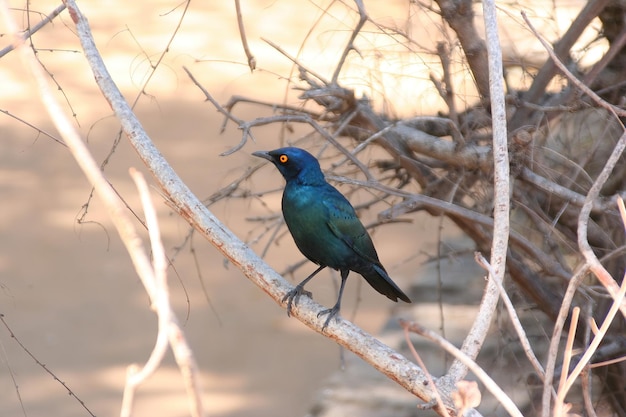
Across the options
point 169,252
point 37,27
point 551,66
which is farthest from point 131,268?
point 37,27

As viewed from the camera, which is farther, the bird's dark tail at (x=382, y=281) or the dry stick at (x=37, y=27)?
the bird's dark tail at (x=382, y=281)

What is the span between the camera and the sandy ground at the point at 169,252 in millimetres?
4605

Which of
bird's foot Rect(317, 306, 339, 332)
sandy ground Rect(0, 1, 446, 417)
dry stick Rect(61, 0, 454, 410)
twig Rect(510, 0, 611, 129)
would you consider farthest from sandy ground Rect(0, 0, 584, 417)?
dry stick Rect(61, 0, 454, 410)

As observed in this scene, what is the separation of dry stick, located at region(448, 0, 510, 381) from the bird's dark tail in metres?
1.12

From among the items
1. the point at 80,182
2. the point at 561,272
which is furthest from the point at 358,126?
the point at 80,182

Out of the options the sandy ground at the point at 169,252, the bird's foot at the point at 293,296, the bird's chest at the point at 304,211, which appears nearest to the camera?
the bird's foot at the point at 293,296

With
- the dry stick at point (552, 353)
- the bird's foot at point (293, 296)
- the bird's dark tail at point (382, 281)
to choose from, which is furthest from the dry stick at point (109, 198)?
the bird's dark tail at point (382, 281)

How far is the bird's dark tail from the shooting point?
3.10 m

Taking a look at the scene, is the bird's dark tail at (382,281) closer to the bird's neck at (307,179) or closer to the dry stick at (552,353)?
the bird's neck at (307,179)

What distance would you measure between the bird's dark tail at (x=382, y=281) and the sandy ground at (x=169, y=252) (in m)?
0.67

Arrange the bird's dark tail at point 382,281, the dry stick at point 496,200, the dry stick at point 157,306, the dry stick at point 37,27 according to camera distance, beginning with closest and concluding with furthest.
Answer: the dry stick at point 157,306
the dry stick at point 496,200
the dry stick at point 37,27
the bird's dark tail at point 382,281

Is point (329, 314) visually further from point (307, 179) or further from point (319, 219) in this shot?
point (307, 179)

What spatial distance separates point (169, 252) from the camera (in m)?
5.30

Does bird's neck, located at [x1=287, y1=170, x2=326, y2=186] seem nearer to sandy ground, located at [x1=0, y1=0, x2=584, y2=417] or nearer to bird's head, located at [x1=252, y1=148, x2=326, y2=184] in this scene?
bird's head, located at [x1=252, y1=148, x2=326, y2=184]
